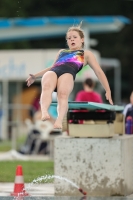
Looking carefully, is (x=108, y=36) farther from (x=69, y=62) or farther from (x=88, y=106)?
(x=69, y=62)

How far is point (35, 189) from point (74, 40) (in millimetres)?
3143

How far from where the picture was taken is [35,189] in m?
11.5

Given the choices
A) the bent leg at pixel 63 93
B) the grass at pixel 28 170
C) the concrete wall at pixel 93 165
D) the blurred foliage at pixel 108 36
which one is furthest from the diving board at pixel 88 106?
the blurred foliage at pixel 108 36

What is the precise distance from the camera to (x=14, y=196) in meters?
10.3

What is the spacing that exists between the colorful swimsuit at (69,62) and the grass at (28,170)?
3.88 metres

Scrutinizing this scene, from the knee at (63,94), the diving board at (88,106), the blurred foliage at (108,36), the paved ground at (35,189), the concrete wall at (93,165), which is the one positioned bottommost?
the paved ground at (35,189)

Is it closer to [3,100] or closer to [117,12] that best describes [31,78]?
[3,100]

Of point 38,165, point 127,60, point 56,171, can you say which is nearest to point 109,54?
point 127,60

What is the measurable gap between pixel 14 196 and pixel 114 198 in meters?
1.34

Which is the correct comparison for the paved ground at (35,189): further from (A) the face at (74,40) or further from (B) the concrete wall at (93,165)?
(A) the face at (74,40)

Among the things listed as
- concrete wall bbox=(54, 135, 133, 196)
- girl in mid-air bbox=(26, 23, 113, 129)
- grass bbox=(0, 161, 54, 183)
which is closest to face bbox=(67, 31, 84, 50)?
girl in mid-air bbox=(26, 23, 113, 129)

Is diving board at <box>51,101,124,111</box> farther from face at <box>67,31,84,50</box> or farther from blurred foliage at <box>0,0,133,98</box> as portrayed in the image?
blurred foliage at <box>0,0,133,98</box>

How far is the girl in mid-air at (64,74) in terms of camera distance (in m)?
8.72

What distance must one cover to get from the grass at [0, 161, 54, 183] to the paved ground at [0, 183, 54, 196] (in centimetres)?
60
